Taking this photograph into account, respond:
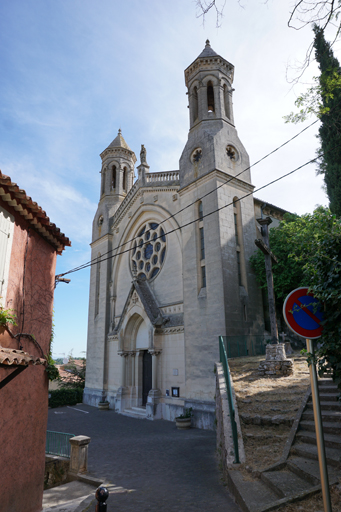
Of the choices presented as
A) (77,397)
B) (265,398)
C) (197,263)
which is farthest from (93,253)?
(265,398)

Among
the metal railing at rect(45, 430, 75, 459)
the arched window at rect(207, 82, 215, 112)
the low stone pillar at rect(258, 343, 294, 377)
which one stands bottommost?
the metal railing at rect(45, 430, 75, 459)

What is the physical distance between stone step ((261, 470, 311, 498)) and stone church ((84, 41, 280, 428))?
→ 397 inches

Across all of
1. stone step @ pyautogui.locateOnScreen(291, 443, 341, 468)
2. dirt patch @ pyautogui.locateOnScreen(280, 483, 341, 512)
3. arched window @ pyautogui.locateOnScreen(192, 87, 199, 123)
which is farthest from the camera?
arched window @ pyautogui.locateOnScreen(192, 87, 199, 123)

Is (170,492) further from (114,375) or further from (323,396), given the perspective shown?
(114,375)

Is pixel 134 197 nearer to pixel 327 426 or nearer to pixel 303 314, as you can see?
pixel 327 426

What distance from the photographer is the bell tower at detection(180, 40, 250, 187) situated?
1827cm

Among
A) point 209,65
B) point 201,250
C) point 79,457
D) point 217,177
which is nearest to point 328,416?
point 79,457

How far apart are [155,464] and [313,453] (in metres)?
5.60

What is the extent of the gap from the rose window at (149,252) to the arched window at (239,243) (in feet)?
15.9

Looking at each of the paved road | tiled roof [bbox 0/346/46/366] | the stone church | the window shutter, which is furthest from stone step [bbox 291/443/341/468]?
the stone church

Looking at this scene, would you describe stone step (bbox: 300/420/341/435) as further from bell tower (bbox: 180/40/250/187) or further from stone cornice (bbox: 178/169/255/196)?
bell tower (bbox: 180/40/250/187)

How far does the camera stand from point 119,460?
9914 mm

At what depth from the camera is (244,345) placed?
15.5m

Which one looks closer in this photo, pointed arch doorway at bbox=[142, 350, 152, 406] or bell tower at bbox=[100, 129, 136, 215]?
pointed arch doorway at bbox=[142, 350, 152, 406]
